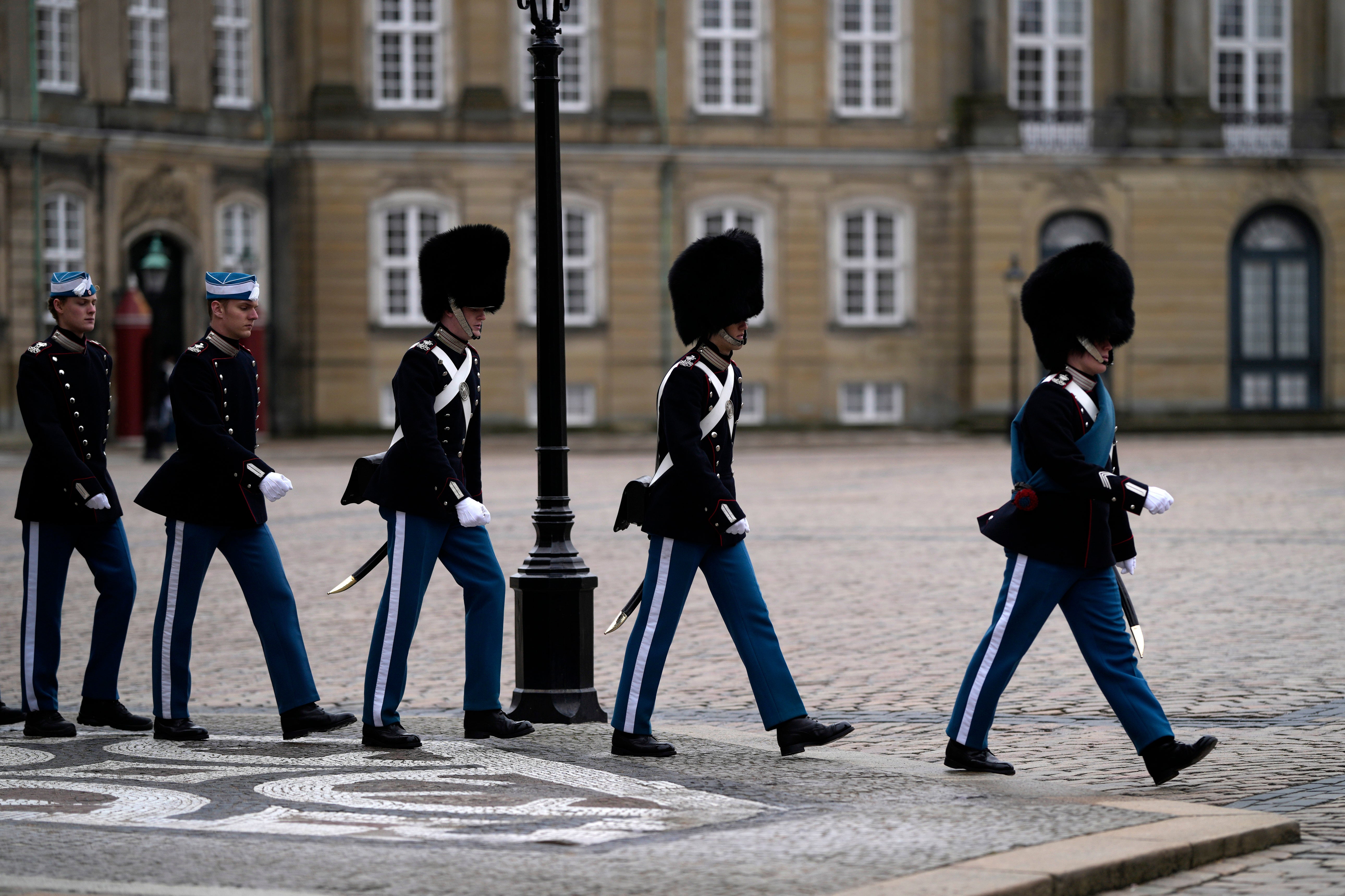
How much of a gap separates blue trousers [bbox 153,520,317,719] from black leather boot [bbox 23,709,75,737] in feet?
1.37

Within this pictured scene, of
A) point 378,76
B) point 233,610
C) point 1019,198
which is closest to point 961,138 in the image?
Result: point 1019,198

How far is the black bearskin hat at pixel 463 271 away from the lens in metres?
8.45

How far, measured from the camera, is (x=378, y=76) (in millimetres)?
38938

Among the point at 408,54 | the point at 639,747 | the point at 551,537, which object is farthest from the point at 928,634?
the point at 408,54

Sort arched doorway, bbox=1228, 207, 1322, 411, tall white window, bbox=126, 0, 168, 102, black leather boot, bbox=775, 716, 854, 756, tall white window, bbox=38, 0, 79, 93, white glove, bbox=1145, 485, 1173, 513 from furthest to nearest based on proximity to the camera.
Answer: arched doorway, bbox=1228, 207, 1322, 411, tall white window, bbox=126, 0, 168, 102, tall white window, bbox=38, 0, 79, 93, black leather boot, bbox=775, 716, 854, 756, white glove, bbox=1145, 485, 1173, 513

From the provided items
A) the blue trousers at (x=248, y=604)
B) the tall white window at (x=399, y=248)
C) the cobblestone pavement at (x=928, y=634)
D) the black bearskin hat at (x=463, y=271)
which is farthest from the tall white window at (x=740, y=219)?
the blue trousers at (x=248, y=604)

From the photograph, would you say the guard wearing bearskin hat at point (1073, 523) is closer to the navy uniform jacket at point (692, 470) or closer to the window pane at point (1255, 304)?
the navy uniform jacket at point (692, 470)

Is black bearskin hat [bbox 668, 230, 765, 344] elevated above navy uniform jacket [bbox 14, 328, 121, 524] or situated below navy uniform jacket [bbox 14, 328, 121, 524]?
above

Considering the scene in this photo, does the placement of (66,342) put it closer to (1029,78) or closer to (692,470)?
(692,470)

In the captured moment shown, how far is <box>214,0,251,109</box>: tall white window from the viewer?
1497 inches

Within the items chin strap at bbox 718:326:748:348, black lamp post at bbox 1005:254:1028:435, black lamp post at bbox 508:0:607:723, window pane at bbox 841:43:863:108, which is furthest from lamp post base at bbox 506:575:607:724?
window pane at bbox 841:43:863:108

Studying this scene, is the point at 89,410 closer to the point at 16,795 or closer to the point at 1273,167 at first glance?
the point at 16,795

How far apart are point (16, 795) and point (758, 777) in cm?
252

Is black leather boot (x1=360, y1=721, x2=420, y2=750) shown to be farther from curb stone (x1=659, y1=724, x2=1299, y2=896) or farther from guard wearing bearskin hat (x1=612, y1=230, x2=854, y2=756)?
curb stone (x1=659, y1=724, x2=1299, y2=896)
